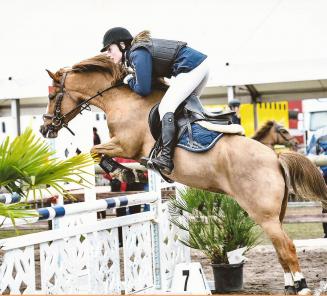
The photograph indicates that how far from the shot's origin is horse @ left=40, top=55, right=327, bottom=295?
4.92 meters

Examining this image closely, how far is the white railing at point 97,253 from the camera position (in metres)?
3.77

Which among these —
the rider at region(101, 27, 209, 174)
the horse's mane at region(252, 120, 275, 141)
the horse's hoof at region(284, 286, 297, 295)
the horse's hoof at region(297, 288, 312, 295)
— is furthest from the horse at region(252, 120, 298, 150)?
the horse's hoof at region(297, 288, 312, 295)

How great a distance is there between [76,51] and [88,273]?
6.44 meters

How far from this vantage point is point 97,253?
189 inches

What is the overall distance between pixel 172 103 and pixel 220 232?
49.2 inches

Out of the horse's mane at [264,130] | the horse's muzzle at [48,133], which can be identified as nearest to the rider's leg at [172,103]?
the horse's muzzle at [48,133]

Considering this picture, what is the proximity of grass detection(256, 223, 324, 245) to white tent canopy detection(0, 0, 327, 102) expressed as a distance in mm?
1878

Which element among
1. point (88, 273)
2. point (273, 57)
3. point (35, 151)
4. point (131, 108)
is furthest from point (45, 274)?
point (273, 57)

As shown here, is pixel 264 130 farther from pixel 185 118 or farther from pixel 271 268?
pixel 185 118

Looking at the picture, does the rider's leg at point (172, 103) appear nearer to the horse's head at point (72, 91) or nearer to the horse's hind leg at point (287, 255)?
the horse's head at point (72, 91)

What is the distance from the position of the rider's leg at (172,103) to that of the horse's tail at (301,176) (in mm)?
728

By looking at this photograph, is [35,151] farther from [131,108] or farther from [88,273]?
[131,108]

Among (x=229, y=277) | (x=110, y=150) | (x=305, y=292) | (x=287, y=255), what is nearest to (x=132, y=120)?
(x=110, y=150)

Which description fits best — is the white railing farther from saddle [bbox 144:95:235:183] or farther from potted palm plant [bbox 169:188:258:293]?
saddle [bbox 144:95:235:183]
